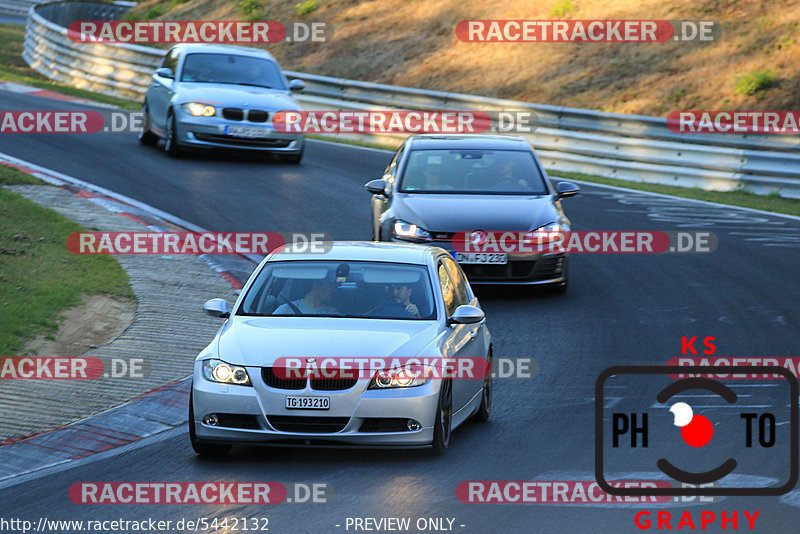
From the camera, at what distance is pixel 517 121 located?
25781mm

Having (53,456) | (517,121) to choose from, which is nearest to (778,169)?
(517,121)

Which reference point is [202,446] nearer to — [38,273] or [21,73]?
[38,273]

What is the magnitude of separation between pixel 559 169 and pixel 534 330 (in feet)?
40.9

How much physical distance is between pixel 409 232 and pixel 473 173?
149 cm

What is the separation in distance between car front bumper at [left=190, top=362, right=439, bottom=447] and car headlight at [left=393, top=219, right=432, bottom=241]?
19.3 feet

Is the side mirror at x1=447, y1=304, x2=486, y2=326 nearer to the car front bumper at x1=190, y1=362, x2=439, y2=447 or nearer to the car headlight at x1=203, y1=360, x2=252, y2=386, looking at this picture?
the car front bumper at x1=190, y1=362, x2=439, y2=447

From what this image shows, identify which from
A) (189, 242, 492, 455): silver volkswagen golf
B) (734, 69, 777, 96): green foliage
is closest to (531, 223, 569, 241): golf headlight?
(189, 242, 492, 455): silver volkswagen golf

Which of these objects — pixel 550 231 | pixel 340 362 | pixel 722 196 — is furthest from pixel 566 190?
pixel 722 196

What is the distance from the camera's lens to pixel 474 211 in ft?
47.5

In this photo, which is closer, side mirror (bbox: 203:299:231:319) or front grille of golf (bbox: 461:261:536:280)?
side mirror (bbox: 203:299:231:319)

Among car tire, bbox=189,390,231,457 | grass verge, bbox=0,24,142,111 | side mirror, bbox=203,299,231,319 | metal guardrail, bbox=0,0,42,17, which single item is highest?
side mirror, bbox=203,299,231,319

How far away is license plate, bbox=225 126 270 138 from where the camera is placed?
72.7ft

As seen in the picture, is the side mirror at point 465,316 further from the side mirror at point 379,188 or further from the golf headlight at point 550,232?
the side mirror at point 379,188

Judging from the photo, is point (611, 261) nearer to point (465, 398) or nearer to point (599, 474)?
Result: point (465, 398)
